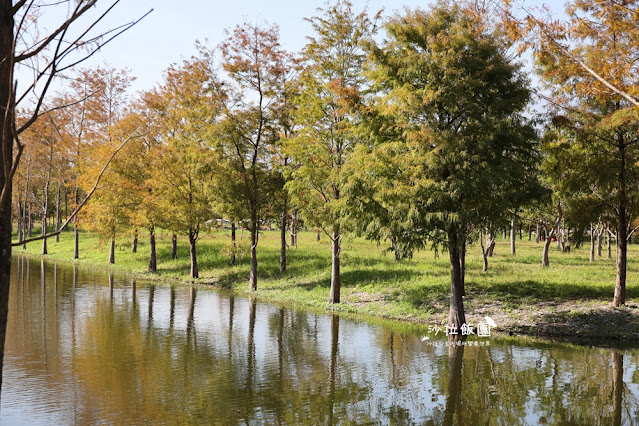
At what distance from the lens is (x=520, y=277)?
25719 mm

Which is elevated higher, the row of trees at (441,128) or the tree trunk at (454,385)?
the row of trees at (441,128)

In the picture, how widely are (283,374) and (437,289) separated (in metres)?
12.0

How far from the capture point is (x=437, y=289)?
2389 centimetres

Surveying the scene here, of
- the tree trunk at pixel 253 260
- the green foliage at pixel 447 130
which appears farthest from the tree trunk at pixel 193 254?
the green foliage at pixel 447 130

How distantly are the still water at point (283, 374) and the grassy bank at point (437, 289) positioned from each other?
7.08 ft

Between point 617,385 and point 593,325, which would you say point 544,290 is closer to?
point 593,325

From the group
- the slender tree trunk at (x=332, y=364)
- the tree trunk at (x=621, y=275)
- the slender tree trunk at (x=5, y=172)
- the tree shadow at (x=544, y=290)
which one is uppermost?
the slender tree trunk at (x=5, y=172)

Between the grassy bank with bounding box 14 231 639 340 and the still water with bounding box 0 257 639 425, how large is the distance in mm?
2159

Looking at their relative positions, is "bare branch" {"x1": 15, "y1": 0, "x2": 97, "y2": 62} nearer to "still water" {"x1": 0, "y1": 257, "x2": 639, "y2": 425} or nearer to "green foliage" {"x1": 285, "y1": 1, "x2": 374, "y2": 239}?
"still water" {"x1": 0, "y1": 257, "x2": 639, "y2": 425}

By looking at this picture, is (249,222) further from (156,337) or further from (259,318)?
(156,337)

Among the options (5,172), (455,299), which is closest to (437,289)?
(455,299)

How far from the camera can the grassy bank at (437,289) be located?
63.2 feet

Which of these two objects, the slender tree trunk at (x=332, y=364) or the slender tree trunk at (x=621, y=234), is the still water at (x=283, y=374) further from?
the slender tree trunk at (x=621, y=234)

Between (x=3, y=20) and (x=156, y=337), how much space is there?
1472 cm
